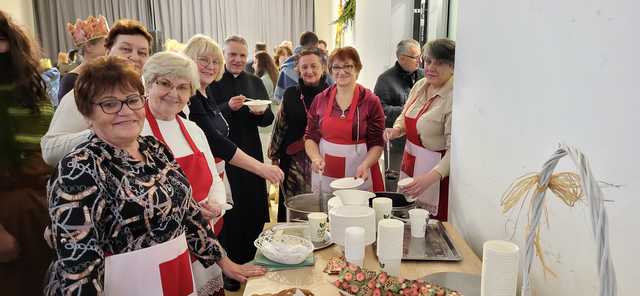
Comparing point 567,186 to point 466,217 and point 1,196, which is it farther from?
point 1,196

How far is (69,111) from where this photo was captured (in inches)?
54.3

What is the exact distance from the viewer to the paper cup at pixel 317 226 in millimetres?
1416

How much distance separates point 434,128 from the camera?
197 cm

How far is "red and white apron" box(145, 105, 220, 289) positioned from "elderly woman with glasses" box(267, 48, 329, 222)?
100cm

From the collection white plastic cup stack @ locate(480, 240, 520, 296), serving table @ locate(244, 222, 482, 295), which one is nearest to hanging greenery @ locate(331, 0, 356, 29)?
serving table @ locate(244, 222, 482, 295)

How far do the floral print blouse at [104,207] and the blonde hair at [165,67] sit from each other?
1.09 feet

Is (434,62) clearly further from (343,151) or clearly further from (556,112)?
(556,112)

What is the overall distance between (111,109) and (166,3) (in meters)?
8.11

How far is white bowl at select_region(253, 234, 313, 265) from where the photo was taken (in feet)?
4.16

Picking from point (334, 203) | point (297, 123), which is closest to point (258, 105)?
point (297, 123)

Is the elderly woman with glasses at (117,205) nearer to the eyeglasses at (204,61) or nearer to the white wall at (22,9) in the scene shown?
the eyeglasses at (204,61)

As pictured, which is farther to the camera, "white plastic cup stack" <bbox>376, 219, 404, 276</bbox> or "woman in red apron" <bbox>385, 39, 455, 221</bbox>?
"woman in red apron" <bbox>385, 39, 455, 221</bbox>

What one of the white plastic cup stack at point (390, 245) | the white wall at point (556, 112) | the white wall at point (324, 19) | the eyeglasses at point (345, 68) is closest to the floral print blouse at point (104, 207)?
the white plastic cup stack at point (390, 245)

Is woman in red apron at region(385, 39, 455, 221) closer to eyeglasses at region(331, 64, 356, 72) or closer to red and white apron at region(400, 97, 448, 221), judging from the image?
red and white apron at region(400, 97, 448, 221)
